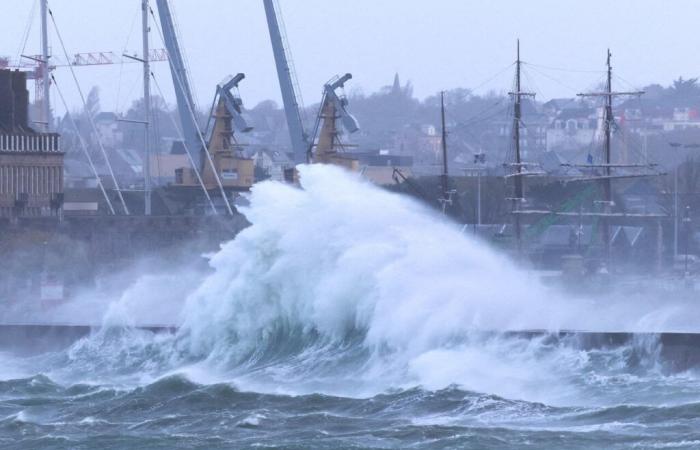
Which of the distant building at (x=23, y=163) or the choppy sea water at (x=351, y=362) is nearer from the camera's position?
the choppy sea water at (x=351, y=362)

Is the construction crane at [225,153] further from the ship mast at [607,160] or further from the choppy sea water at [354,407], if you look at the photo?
the choppy sea water at [354,407]

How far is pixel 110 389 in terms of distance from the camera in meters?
23.4

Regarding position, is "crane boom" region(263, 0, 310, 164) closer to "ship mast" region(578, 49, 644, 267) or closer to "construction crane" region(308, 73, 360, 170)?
"construction crane" region(308, 73, 360, 170)

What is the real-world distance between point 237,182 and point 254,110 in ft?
409

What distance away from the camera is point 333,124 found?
55.6m

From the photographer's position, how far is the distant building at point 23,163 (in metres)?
46.7

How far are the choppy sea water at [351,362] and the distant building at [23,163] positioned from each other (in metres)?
18.3

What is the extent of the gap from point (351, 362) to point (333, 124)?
32.8m

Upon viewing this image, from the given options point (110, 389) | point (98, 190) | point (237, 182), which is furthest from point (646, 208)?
point (110, 389)

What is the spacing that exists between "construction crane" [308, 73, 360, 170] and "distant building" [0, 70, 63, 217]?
1072cm

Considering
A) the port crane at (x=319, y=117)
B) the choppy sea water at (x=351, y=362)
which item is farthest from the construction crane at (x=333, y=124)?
the choppy sea water at (x=351, y=362)

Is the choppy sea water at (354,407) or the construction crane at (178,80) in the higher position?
the construction crane at (178,80)

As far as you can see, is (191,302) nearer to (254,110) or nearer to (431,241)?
(431,241)

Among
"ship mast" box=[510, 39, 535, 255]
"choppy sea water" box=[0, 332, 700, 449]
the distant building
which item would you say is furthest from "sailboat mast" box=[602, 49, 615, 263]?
"choppy sea water" box=[0, 332, 700, 449]
